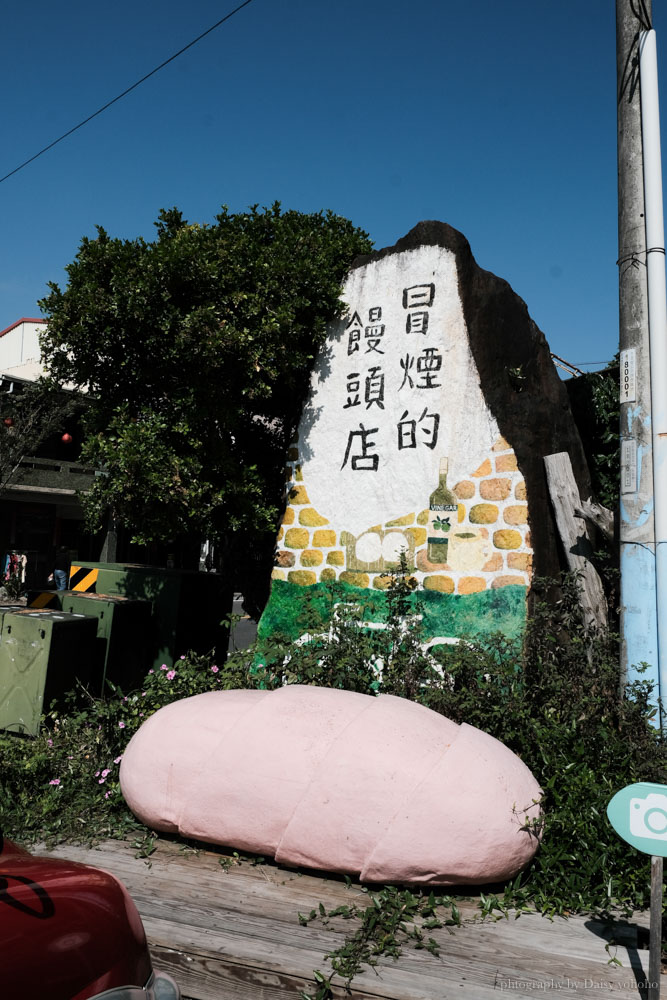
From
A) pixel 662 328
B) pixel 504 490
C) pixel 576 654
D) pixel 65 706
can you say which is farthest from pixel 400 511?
pixel 65 706

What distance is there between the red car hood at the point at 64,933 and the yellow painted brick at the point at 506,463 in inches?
166

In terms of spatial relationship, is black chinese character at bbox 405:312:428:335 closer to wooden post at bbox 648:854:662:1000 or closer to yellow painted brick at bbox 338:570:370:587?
yellow painted brick at bbox 338:570:370:587

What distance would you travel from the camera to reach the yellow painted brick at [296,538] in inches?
259

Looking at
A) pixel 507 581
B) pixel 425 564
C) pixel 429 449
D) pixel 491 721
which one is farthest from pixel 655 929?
pixel 429 449

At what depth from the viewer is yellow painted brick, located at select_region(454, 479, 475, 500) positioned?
19.3ft

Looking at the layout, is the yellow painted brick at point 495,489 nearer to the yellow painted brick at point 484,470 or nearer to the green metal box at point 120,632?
the yellow painted brick at point 484,470

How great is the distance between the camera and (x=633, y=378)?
4949 millimetres

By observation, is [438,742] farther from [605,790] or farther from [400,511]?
[400,511]

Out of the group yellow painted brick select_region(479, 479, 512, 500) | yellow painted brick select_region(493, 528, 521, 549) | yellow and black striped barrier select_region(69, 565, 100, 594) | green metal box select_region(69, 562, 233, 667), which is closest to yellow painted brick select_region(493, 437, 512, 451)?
yellow painted brick select_region(479, 479, 512, 500)

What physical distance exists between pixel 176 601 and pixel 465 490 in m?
3.30

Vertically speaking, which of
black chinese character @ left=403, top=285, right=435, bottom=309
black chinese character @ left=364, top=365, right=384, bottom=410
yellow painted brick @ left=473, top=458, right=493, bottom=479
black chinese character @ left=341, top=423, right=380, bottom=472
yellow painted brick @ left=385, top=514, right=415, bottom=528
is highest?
black chinese character @ left=403, top=285, right=435, bottom=309

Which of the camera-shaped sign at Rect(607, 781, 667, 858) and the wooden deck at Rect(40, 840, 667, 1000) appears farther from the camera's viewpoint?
the wooden deck at Rect(40, 840, 667, 1000)

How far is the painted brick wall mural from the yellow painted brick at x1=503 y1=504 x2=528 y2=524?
11 mm

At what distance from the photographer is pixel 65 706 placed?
6020 millimetres
